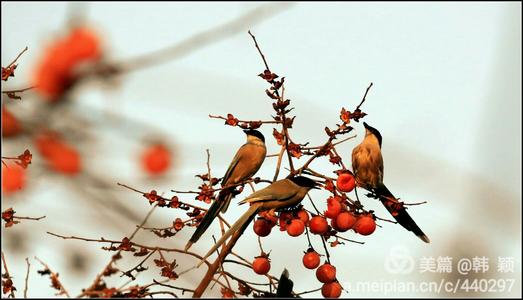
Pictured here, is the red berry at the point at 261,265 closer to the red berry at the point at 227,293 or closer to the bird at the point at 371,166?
the red berry at the point at 227,293

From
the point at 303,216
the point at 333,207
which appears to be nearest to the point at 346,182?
the point at 333,207

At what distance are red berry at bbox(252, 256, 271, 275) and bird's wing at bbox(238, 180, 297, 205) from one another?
0.66 ft

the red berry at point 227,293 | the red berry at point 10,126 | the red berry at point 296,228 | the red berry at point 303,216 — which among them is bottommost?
the red berry at point 10,126

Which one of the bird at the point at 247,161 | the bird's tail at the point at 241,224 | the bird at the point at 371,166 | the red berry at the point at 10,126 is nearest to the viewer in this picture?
the red berry at the point at 10,126

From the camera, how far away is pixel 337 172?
1992mm

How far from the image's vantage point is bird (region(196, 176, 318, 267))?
193 cm

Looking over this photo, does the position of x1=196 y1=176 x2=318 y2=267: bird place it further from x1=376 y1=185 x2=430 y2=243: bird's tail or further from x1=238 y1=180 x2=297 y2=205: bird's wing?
x1=376 y1=185 x2=430 y2=243: bird's tail

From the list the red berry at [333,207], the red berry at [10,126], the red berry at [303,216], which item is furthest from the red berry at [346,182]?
the red berry at [10,126]

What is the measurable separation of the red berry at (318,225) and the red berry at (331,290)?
177mm

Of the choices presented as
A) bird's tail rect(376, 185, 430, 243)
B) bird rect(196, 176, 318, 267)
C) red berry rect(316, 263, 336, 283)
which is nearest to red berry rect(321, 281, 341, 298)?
red berry rect(316, 263, 336, 283)

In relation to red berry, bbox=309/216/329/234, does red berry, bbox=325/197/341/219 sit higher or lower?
higher

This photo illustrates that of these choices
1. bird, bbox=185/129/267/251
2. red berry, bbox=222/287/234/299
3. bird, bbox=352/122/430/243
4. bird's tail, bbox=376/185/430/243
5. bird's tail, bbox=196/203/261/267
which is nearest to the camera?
red berry, bbox=222/287/234/299

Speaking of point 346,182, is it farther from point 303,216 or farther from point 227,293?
point 227,293

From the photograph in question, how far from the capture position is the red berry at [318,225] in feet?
6.53
